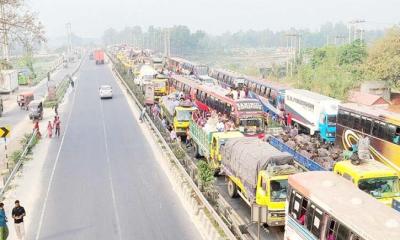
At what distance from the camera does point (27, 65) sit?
290ft

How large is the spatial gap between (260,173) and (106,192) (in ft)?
25.9

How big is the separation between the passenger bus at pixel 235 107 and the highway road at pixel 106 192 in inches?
209

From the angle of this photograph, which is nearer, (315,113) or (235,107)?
(235,107)

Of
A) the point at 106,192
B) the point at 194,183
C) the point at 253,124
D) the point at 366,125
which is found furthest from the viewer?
the point at 253,124

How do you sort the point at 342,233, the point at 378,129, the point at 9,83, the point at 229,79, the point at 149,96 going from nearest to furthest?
the point at 342,233
the point at 378,129
the point at 149,96
the point at 229,79
the point at 9,83

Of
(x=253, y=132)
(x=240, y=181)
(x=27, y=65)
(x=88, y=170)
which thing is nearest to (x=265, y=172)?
(x=240, y=181)

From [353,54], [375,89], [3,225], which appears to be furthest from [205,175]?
[353,54]

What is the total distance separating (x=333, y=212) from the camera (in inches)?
414

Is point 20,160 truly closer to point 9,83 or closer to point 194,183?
point 194,183

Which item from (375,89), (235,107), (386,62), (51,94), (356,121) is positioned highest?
(386,62)

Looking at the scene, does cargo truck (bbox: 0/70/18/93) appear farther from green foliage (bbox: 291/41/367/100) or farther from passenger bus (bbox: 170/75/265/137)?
green foliage (bbox: 291/41/367/100)

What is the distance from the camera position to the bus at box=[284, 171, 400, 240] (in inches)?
372

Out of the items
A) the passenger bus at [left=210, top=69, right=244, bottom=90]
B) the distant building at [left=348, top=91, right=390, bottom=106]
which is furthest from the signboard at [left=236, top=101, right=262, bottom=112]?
the passenger bus at [left=210, top=69, right=244, bottom=90]

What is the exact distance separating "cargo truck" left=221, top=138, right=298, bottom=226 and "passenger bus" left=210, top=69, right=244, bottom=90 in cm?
2629
